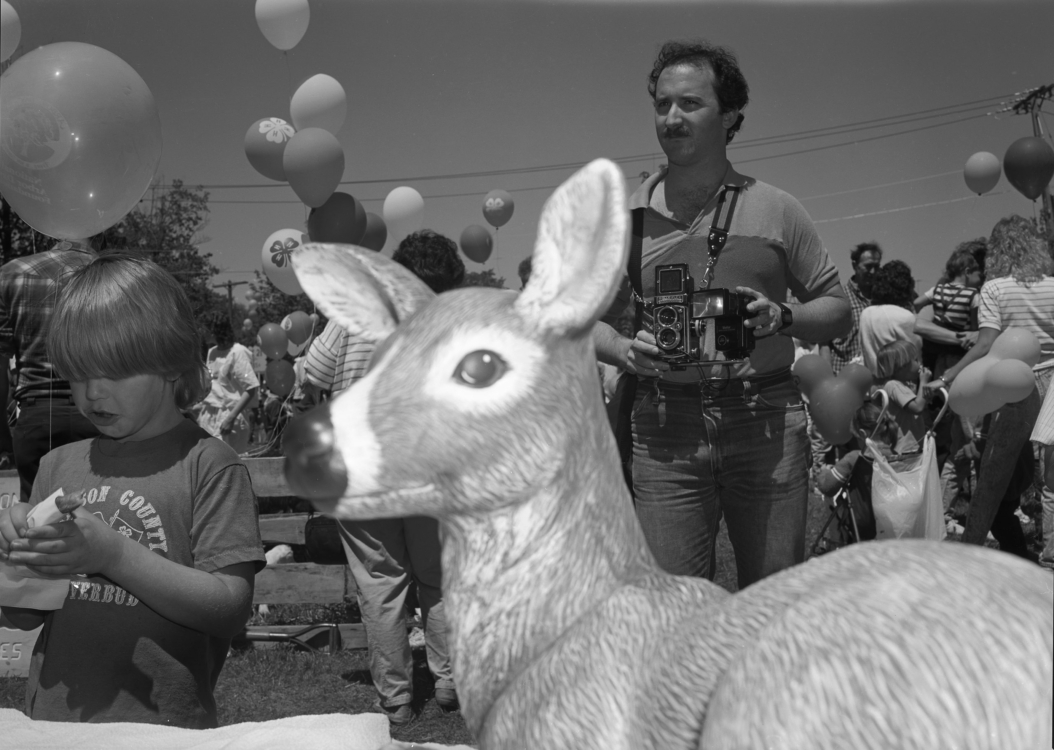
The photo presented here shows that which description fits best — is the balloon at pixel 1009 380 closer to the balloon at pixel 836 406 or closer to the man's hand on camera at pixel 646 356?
the balloon at pixel 836 406

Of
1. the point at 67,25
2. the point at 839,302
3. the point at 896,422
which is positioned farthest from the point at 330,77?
the point at 839,302

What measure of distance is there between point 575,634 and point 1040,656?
31 cm

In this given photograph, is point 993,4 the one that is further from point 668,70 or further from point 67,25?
point 67,25

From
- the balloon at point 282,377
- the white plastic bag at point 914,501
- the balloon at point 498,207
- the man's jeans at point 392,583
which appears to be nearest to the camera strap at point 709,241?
the man's jeans at point 392,583

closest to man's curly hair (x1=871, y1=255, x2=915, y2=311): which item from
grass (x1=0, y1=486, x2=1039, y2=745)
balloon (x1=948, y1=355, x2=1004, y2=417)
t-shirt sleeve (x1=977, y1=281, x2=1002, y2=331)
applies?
t-shirt sleeve (x1=977, y1=281, x2=1002, y2=331)

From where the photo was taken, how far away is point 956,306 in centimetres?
457

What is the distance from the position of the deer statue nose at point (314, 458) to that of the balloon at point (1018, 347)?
3510 millimetres

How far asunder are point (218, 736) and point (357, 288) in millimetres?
781

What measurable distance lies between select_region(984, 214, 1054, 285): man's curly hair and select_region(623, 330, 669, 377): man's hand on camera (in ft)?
8.78

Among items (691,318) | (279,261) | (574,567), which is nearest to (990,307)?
(691,318)

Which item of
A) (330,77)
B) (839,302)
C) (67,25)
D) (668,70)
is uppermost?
(330,77)

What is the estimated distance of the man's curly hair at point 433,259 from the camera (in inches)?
116

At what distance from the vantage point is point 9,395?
10.9 feet

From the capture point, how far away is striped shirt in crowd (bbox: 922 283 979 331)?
4.55 metres
